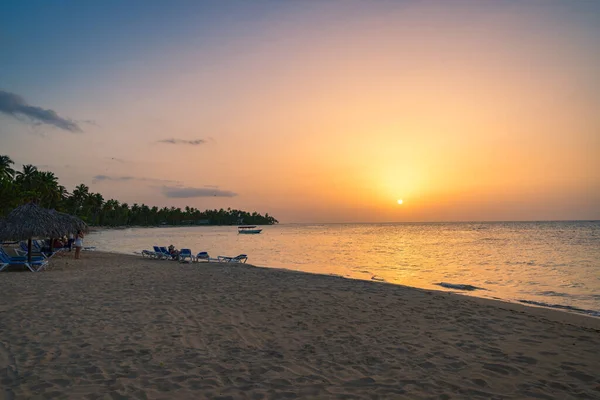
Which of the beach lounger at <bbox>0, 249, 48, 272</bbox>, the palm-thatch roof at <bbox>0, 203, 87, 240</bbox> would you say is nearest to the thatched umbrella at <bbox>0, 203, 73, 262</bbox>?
the palm-thatch roof at <bbox>0, 203, 87, 240</bbox>

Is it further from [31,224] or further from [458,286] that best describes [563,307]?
[31,224]

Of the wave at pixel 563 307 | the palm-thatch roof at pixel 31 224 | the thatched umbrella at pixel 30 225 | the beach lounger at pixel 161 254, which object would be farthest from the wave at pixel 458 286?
the palm-thatch roof at pixel 31 224

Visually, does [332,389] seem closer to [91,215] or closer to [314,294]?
[314,294]

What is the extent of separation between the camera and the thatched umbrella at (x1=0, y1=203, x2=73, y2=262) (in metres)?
16.8

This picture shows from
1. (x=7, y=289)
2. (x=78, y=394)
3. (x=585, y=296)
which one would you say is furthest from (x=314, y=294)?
(x=585, y=296)

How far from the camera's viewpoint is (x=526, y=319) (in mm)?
8406

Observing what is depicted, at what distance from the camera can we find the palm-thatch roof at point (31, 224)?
1688cm

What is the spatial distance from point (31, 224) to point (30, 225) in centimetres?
8

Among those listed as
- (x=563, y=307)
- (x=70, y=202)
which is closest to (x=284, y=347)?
(x=563, y=307)

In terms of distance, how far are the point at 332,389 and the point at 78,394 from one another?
301 cm

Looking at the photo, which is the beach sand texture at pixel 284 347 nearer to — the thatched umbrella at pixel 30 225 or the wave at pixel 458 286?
the wave at pixel 458 286

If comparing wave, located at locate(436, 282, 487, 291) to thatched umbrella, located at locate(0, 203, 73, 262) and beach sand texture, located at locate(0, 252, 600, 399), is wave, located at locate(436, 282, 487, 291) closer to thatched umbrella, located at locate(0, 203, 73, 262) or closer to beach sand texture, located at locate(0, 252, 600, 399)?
beach sand texture, located at locate(0, 252, 600, 399)

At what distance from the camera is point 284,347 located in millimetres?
6102

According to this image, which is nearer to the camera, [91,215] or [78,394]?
[78,394]
